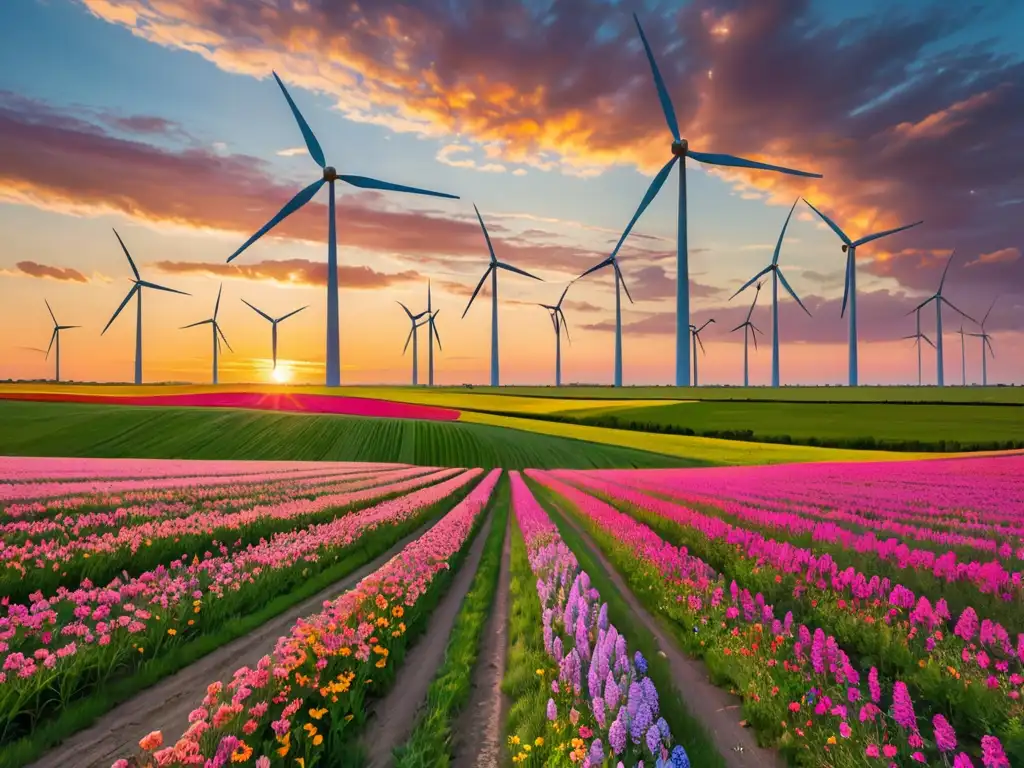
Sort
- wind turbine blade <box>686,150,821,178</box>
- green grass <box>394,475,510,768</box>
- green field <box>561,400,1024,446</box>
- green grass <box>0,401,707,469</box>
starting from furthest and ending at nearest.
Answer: wind turbine blade <box>686,150,821,178</box>
green field <box>561,400,1024,446</box>
green grass <box>0,401,707,469</box>
green grass <box>394,475,510,768</box>

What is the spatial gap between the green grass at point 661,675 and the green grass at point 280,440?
32954 millimetres

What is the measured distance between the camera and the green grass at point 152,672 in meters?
5.77

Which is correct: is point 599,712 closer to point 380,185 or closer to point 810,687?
point 810,687

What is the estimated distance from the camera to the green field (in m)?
54.7

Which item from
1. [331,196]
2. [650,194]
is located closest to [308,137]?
[331,196]

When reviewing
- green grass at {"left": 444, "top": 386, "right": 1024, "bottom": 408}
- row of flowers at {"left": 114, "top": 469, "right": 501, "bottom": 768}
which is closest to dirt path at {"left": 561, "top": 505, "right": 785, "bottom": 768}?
row of flowers at {"left": 114, "top": 469, "right": 501, "bottom": 768}

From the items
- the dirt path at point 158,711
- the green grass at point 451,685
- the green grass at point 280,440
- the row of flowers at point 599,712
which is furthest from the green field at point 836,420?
the dirt path at point 158,711

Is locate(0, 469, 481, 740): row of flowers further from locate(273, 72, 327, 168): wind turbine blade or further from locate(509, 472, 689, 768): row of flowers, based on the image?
locate(273, 72, 327, 168): wind turbine blade

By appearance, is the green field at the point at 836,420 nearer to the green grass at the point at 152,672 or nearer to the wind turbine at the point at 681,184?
the wind turbine at the point at 681,184

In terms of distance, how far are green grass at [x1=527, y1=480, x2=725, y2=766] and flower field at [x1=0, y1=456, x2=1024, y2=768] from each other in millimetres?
48

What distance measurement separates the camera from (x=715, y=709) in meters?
6.99

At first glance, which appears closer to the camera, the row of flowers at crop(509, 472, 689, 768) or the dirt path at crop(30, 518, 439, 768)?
the row of flowers at crop(509, 472, 689, 768)

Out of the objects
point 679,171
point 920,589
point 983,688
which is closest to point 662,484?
point 920,589

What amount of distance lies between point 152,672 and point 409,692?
3357mm
